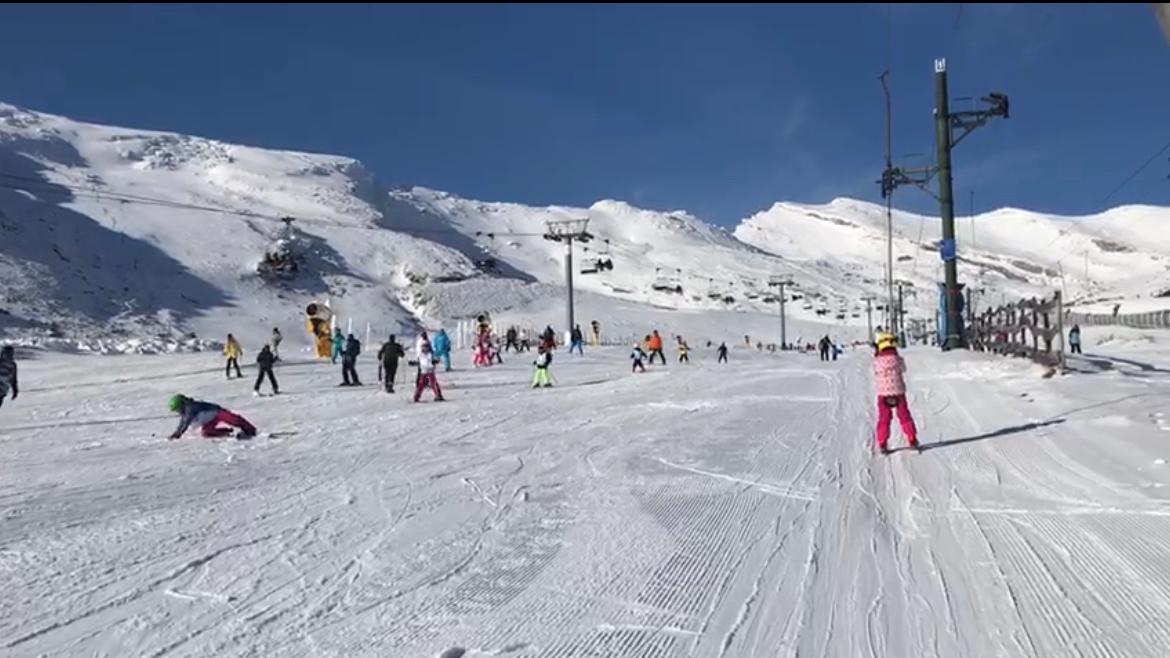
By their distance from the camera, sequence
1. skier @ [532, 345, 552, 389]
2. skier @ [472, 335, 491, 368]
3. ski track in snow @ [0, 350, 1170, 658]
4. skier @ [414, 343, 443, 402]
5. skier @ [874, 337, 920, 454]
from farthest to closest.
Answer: skier @ [472, 335, 491, 368] < skier @ [532, 345, 552, 389] < skier @ [414, 343, 443, 402] < skier @ [874, 337, 920, 454] < ski track in snow @ [0, 350, 1170, 658]

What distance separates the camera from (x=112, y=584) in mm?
5094

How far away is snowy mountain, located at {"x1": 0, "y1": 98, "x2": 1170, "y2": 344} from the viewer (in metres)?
60.2

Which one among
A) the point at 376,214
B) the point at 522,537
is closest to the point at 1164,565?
the point at 522,537

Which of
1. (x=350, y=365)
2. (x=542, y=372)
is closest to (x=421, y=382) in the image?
(x=542, y=372)

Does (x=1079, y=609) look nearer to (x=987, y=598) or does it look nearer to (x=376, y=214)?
(x=987, y=598)

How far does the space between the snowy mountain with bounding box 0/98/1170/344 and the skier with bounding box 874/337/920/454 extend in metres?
49.7

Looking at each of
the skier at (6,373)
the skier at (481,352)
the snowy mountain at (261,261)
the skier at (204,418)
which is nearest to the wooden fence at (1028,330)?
the skier at (204,418)

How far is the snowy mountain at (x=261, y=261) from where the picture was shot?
197 ft

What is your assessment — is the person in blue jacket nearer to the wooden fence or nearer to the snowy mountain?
the wooden fence

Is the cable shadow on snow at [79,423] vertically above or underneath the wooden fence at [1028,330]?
underneath

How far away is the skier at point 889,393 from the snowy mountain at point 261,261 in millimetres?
49666

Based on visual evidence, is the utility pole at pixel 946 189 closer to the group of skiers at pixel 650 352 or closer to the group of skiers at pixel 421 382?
the group of skiers at pixel 650 352

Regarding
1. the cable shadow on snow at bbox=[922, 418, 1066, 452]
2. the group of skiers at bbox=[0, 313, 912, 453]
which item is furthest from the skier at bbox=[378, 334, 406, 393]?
the cable shadow on snow at bbox=[922, 418, 1066, 452]

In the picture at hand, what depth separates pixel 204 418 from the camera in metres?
12.0
